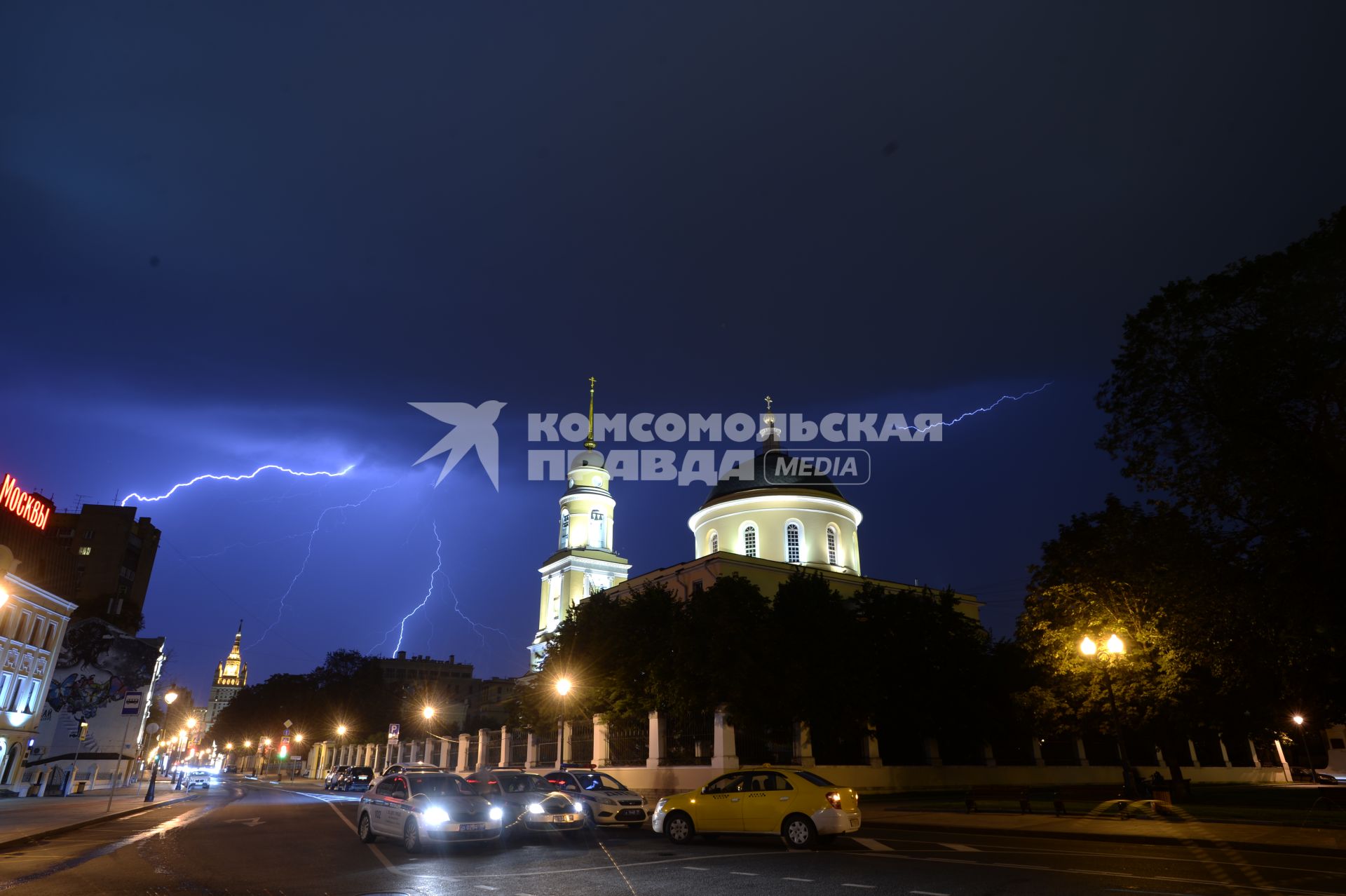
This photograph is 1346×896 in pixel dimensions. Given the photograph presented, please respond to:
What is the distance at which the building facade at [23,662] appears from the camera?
43.6 meters

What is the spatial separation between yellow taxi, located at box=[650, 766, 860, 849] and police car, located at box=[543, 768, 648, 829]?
152 inches

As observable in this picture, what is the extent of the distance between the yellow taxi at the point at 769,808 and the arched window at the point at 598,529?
51.1 metres

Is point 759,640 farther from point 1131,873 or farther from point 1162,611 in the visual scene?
point 1131,873

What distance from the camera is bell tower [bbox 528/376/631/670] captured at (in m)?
66.1

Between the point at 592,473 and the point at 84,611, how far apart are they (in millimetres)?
61744

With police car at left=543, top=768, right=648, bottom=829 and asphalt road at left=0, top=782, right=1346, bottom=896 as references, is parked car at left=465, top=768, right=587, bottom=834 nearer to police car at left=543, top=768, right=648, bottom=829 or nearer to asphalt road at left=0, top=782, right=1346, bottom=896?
asphalt road at left=0, top=782, right=1346, bottom=896

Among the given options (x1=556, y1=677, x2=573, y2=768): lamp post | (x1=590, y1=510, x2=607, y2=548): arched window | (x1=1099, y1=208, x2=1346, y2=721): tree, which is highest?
(x1=590, y1=510, x2=607, y2=548): arched window

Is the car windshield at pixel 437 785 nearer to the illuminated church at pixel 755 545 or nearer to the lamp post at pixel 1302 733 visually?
the illuminated church at pixel 755 545

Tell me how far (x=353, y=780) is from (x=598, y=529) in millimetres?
27162

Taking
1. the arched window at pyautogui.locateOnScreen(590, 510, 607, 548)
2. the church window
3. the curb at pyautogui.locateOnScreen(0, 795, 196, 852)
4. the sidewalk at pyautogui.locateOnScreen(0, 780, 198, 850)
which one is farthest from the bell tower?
the curb at pyautogui.locateOnScreen(0, 795, 196, 852)

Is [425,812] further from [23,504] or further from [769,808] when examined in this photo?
[23,504]

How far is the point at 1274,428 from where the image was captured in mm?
20781

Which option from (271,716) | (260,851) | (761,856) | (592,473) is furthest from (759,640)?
(271,716)

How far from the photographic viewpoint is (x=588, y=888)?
11078 millimetres
